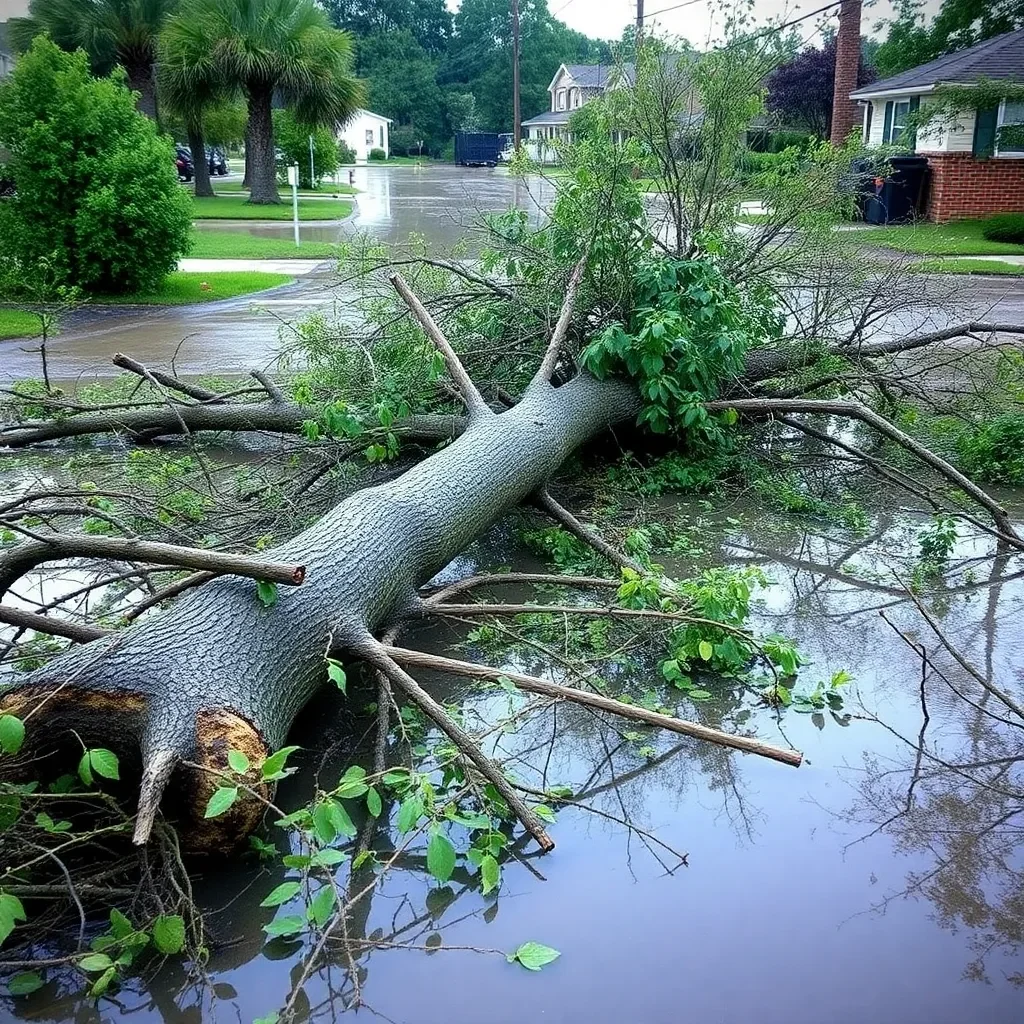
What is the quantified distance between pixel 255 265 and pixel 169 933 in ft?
60.3

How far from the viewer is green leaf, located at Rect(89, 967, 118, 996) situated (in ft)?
9.10

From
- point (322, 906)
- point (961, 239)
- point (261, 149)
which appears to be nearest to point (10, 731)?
point (322, 906)

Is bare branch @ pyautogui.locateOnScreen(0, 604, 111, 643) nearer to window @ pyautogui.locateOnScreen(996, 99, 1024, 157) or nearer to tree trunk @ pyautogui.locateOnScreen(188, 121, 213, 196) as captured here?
window @ pyautogui.locateOnScreen(996, 99, 1024, 157)

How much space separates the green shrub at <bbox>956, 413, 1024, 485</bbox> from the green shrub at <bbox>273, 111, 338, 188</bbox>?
3287 centimetres

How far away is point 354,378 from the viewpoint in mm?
7004

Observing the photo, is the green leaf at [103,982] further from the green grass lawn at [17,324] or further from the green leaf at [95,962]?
the green grass lawn at [17,324]

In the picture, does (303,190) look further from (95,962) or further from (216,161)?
(95,962)

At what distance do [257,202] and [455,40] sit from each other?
73.8 metres

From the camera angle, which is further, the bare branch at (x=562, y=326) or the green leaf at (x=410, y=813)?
the bare branch at (x=562, y=326)

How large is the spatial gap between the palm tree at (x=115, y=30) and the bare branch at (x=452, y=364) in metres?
30.1

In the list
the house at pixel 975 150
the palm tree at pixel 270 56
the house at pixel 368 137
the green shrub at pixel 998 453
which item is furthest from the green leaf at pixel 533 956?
the house at pixel 368 137

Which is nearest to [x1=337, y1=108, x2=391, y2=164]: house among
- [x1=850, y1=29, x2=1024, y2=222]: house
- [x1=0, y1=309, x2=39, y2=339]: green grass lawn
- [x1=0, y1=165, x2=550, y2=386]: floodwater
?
[x1=850, y1=29, x2=1024, y2=222]: house

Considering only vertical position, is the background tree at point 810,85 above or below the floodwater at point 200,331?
above

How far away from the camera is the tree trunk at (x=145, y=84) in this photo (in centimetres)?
3416
